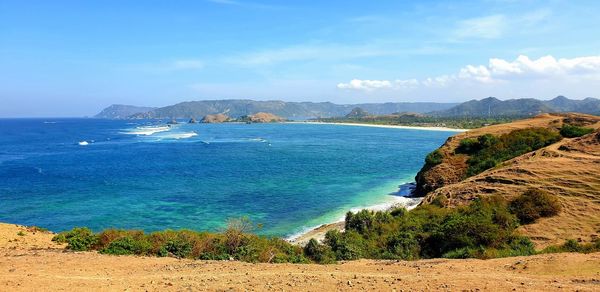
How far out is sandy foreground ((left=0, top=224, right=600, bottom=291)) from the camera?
1123cm

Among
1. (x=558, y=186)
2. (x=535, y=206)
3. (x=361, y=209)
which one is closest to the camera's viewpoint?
(x=535, y=206)

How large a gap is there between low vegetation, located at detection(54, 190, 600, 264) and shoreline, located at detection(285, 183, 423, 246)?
4481 millimetres

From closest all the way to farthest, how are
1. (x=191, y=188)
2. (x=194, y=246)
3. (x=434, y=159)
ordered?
(x=194, y=246) → (x=434, y=159) → (x=191, y=188)

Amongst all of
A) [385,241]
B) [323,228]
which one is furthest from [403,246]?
[323,228]

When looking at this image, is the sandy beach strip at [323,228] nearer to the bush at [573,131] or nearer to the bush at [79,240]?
the bush at [79,240]

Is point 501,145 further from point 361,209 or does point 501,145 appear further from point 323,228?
point 323,228

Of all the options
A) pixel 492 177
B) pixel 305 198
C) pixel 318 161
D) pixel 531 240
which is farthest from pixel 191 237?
pixel 318 161

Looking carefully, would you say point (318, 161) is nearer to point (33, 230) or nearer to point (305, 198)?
point (305, 198)

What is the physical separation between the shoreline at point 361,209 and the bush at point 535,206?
1168cm

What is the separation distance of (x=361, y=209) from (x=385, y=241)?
1492 centimetres

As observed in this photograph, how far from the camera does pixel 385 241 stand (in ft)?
72.7

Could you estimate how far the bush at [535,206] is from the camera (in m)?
22.2

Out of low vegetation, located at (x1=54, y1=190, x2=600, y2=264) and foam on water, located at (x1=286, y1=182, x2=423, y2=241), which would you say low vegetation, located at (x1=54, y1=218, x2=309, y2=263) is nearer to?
low vegetation, located at (x1=54, y1=190, x2=600, y2=264)

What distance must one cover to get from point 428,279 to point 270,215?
25.4m
